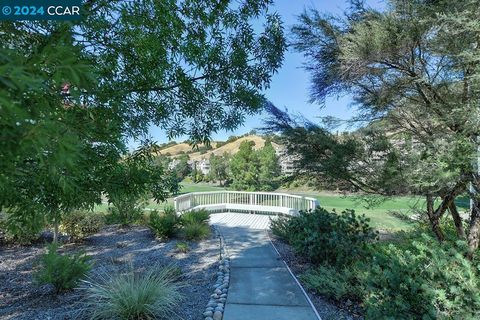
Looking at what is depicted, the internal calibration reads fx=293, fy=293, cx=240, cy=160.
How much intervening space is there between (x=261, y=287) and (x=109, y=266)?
10.6ft

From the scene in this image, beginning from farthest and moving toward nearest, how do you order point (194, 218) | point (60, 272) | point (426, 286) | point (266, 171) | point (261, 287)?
point (266, 171) < point (194, 218) < point (261, 287) < point (60, 272) < point (426, 286)

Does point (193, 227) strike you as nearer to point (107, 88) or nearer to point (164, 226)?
point (164, 226)

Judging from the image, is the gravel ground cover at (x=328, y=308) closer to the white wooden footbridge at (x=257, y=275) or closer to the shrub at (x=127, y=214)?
the white wooden footbridge at (x=257, y=275)

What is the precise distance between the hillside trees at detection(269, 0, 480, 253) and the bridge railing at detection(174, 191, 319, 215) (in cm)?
636

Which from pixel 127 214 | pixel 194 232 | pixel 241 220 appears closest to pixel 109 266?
pixel 194 232

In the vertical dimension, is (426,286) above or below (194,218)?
above

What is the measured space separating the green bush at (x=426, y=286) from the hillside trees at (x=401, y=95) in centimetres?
146

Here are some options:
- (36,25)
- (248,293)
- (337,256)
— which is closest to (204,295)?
(248,293)

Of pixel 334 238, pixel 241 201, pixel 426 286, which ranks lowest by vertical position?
pixel 241 201

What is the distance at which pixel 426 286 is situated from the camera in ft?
8.29

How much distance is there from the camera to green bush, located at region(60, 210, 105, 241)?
7.84 m

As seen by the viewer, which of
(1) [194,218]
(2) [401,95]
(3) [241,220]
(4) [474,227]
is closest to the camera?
(4) [474,227]

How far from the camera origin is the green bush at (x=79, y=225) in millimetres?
7840

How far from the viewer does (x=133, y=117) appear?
8.87ft
